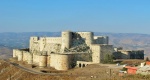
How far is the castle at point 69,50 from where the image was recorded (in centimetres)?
6912

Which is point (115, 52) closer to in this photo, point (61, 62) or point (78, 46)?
point (78, 46)

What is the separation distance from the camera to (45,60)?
7381cm

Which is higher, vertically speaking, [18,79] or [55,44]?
[55,44]

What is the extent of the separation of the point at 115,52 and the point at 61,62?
14.4 m

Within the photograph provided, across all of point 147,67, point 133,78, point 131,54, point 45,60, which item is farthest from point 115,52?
point 133,78

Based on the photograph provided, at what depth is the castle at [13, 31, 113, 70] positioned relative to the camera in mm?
69125

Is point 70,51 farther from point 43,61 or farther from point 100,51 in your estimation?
point 100,51

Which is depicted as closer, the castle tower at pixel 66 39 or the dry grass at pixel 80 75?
the dry grass at pixel 80 75

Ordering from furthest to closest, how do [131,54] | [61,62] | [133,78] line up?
1. [131,54]
2. [61,62]
3. [133,78]

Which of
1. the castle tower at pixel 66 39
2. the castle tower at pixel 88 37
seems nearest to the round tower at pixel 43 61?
the castle tower at pixel 66 39

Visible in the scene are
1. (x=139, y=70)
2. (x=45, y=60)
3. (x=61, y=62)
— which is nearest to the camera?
(x=139, y=70)

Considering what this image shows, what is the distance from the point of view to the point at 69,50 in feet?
245

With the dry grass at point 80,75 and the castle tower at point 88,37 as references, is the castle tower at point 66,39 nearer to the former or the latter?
the castle tower at point 88,37

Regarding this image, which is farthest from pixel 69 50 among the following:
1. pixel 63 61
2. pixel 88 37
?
pixel 63 61
